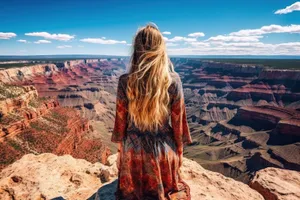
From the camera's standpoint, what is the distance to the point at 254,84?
105 m

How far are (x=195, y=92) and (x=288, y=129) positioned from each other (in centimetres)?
8234

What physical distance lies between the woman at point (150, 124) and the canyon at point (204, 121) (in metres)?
0.58

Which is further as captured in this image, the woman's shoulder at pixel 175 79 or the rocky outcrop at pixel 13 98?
the rocky outcrop at pixel 13 98

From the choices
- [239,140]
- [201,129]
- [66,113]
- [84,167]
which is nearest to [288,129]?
[239,140]

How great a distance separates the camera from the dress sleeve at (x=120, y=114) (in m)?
4.47

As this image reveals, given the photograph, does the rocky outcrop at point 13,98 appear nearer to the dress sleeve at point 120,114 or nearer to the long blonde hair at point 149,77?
the dress sleeve at point 120,114

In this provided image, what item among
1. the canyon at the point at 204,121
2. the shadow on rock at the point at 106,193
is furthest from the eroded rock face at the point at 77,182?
the canyon at the point at 204,121

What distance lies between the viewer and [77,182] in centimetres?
818

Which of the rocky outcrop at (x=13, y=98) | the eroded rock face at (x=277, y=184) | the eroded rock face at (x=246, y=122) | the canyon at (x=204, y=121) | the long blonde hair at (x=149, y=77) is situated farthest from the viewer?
the eroded rock face at (x=246, y=122)

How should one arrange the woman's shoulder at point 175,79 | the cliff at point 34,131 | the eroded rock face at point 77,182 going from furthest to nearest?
the cliff at point 34,131, the eroded rock face at point 77,182, the woman's shoulder at point 175,79

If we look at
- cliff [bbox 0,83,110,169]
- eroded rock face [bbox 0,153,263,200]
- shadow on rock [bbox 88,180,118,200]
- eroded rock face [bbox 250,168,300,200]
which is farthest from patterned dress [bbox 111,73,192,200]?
cliff [bbox 0,83,110,169]

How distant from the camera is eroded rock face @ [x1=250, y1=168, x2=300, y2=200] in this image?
7.81 meters

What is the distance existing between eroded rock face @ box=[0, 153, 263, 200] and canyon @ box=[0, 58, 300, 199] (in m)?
0.14

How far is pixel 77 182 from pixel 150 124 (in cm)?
491
